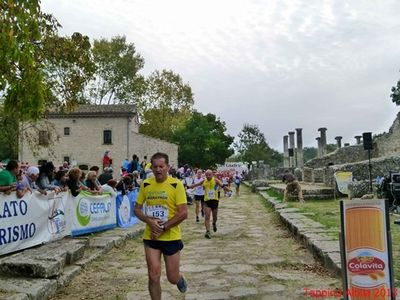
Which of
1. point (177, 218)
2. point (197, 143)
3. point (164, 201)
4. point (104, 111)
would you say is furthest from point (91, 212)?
point (197, 143)

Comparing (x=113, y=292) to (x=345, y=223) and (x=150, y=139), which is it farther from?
(x=150, y=139)

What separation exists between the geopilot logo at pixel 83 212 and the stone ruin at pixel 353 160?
1003 cm

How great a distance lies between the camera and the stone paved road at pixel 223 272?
5.70 metres

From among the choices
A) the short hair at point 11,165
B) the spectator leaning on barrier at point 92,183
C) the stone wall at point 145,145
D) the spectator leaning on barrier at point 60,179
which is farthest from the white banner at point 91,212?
the stone wall at point 145,145

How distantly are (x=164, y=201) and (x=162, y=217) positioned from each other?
177 mm

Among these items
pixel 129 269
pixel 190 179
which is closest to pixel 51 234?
pixel 129 269

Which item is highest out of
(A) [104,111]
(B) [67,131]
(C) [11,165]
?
(A) [104,111]

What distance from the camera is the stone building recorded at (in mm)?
45844

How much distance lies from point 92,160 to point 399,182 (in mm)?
39430

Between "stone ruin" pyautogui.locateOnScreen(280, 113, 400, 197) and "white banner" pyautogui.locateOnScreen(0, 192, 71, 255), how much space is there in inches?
434

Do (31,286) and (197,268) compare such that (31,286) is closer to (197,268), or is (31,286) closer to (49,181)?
(197,268)

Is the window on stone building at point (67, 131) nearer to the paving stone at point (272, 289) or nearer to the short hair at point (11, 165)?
the short hair at point (11, 165)

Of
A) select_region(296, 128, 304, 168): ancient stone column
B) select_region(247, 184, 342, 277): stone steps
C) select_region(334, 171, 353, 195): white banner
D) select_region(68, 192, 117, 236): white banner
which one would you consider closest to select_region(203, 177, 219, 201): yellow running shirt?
select_region(247, 184, 342, 277): stone steps

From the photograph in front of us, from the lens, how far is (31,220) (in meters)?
7.58
